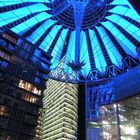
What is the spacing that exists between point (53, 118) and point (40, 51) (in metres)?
45.5

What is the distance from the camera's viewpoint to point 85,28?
50.7 metres

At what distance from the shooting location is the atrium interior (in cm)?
4306

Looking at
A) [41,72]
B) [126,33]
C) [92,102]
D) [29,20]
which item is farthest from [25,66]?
[126,33]

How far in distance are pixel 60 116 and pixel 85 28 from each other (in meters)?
48.3

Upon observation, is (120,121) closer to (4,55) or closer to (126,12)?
(126,12)

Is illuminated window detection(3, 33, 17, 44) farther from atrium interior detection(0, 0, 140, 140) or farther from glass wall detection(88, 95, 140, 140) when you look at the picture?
glass wall detection(88, 95, 140, 140)

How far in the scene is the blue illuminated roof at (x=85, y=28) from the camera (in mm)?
44369

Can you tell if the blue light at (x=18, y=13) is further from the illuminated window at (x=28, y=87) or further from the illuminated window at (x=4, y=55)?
the illuminated window at (x=28, y=87)

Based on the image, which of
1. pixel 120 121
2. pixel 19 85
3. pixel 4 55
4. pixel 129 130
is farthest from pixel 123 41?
pixel 4 55

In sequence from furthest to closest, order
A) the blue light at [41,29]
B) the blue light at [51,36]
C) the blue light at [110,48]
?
the blue light at [51,36] → the blue light at [41,29] → the blue light at [110,48]

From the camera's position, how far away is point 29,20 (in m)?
46.5

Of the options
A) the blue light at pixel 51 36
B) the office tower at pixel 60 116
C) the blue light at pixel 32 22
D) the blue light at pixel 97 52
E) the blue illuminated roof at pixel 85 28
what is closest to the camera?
the blue illuminated roof at pixel 85 28

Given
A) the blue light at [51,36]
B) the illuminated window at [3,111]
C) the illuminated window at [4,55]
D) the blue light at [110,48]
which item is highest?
the blue light at [51,36]

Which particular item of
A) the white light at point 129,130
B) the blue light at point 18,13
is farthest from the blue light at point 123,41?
the blue light at point 18,13
